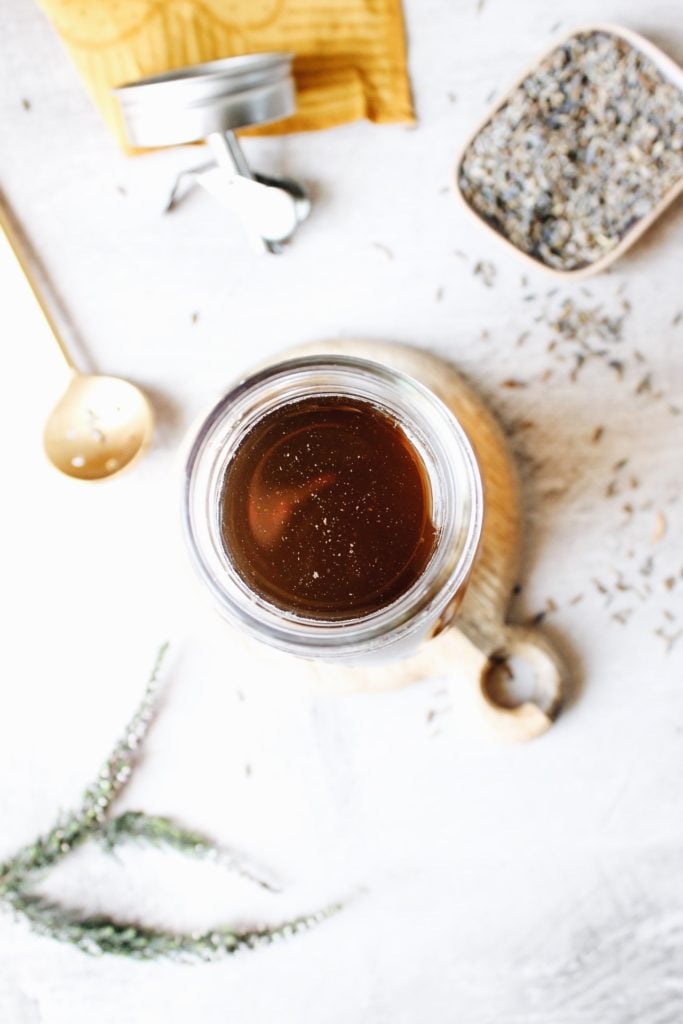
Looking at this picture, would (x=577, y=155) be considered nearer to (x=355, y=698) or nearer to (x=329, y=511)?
(x=329, y=511)

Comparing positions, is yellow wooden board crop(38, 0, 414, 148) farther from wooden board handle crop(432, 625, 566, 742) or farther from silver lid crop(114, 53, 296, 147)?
wooden board handle crop(432, 625, 566, 742)

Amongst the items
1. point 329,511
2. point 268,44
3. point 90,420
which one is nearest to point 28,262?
point 90,420

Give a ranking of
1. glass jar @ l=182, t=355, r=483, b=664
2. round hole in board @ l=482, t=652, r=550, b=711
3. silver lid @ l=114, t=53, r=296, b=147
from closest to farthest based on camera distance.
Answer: glass jar @ l=182, t=355, r=483, b=664, silver lid @ l=114, t=53, r=296, b=147, round hole in board @ l=482, t=652, r=550, b=711

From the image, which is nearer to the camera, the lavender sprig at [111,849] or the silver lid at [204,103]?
the silver lid at [204,103]

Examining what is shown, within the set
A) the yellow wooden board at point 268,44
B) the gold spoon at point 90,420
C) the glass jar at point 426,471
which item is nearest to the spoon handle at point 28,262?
the gold spoon at point 90,420

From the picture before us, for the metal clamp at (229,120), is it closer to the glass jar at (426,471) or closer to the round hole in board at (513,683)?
the glass jar at (426,471)

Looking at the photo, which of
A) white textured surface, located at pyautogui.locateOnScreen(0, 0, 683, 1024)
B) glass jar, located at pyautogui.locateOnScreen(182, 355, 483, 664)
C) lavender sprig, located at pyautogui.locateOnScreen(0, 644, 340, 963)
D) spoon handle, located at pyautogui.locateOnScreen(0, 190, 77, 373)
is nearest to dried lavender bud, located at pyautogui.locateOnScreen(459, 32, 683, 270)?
white textured surface, located at pyautogui.locateOnScreen(0, 0, 683, 1024)
